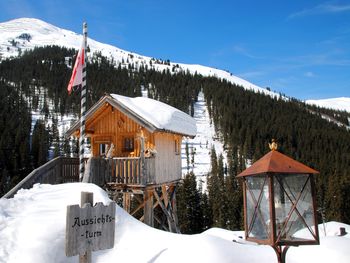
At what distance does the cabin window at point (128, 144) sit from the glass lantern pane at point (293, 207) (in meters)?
12.4

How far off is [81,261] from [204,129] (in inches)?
3918

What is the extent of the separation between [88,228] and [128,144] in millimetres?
13338

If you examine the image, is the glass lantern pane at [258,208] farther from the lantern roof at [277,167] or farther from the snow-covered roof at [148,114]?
the snow-covered roof at [148,114]

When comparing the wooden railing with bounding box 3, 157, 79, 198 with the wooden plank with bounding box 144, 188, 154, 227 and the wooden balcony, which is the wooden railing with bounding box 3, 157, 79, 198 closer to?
the wooden balcony

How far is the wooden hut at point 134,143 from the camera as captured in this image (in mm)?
17047

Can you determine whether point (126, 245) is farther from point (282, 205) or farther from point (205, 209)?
point (205, 209)

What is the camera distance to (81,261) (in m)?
5.67

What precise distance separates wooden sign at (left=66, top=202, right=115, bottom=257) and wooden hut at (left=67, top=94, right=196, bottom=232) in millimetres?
10473

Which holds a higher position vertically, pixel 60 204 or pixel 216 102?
pixel 216 102

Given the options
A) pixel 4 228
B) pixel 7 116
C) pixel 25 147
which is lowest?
pixel 4 228

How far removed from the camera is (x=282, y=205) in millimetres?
7066

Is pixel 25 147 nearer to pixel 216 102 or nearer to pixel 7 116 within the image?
pixel 7 116

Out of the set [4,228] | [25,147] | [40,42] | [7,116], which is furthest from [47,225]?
[40,42]

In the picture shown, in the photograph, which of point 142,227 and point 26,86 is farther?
point 26,86
